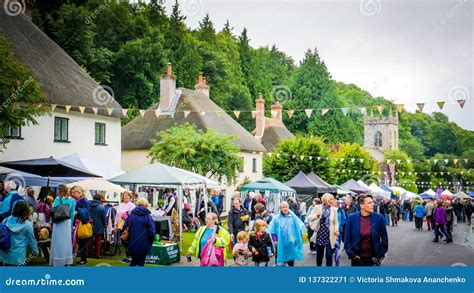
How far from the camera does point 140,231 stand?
967 cm

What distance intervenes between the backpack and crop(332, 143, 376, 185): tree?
45.5 metres

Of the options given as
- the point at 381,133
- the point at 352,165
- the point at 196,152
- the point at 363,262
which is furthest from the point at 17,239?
the point at 381,133

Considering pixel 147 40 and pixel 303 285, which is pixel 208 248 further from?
pixel 147 40

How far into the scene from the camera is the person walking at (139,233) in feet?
31.7

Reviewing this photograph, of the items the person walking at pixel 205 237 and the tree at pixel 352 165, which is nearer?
the person walking at pixel 205 237

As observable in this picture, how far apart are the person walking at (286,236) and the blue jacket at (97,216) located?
16.5 feet

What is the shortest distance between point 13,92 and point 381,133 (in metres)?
91.6

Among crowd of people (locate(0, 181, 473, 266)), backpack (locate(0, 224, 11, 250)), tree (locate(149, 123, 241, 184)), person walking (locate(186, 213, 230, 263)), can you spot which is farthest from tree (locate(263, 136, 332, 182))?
backpack (locate(0, 224, 11, 250))

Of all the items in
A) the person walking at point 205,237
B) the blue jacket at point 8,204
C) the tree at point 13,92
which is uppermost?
the tree at point 13,92

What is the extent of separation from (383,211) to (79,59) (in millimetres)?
22331

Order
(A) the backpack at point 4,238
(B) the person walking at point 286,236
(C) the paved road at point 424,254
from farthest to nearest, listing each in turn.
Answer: (C) the paved road at point 424,254 → (B) the person walking at point 286,236 → (A) the backpack at point 4,238

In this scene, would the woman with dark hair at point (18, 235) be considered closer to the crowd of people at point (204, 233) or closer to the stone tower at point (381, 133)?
the crowd of people at point (204, 233)

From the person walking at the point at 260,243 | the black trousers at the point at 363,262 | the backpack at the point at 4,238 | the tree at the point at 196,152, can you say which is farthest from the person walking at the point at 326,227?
the tree at the point at 196,152

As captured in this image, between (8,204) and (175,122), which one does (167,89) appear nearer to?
(175,122)
